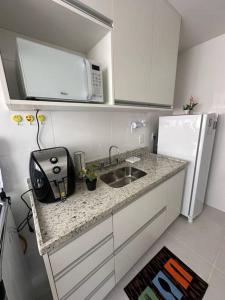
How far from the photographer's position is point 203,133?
1.40m

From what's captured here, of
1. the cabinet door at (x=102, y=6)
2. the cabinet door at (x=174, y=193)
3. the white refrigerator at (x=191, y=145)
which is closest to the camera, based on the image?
the cabinet door at (x=102, y=6)

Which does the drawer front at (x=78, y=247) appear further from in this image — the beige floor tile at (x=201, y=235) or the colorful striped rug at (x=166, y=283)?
the beige floor tile at (x=201, y=235)

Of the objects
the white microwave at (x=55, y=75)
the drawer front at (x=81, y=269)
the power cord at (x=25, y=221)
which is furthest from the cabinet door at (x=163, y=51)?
the power cord at (x=25, y=221)

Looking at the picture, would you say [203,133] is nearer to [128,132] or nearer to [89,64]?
[128,132]

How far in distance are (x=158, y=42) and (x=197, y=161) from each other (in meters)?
1.28

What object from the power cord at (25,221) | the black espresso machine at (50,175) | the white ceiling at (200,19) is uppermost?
the white ceiling at (200,19)

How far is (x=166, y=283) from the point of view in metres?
1.10

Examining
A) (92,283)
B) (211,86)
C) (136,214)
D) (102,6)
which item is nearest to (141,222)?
(136,214)

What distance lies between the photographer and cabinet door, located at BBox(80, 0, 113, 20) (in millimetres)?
738

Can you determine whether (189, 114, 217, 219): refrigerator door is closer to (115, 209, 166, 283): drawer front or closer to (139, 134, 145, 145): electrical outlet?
(115, 209, 166, 283): drawer front

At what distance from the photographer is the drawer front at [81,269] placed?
2.21 feet

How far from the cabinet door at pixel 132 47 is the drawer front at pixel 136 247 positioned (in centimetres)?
115

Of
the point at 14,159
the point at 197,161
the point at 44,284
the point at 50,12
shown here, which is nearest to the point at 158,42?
the point at 50,12

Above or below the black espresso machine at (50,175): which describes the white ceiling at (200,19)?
above
